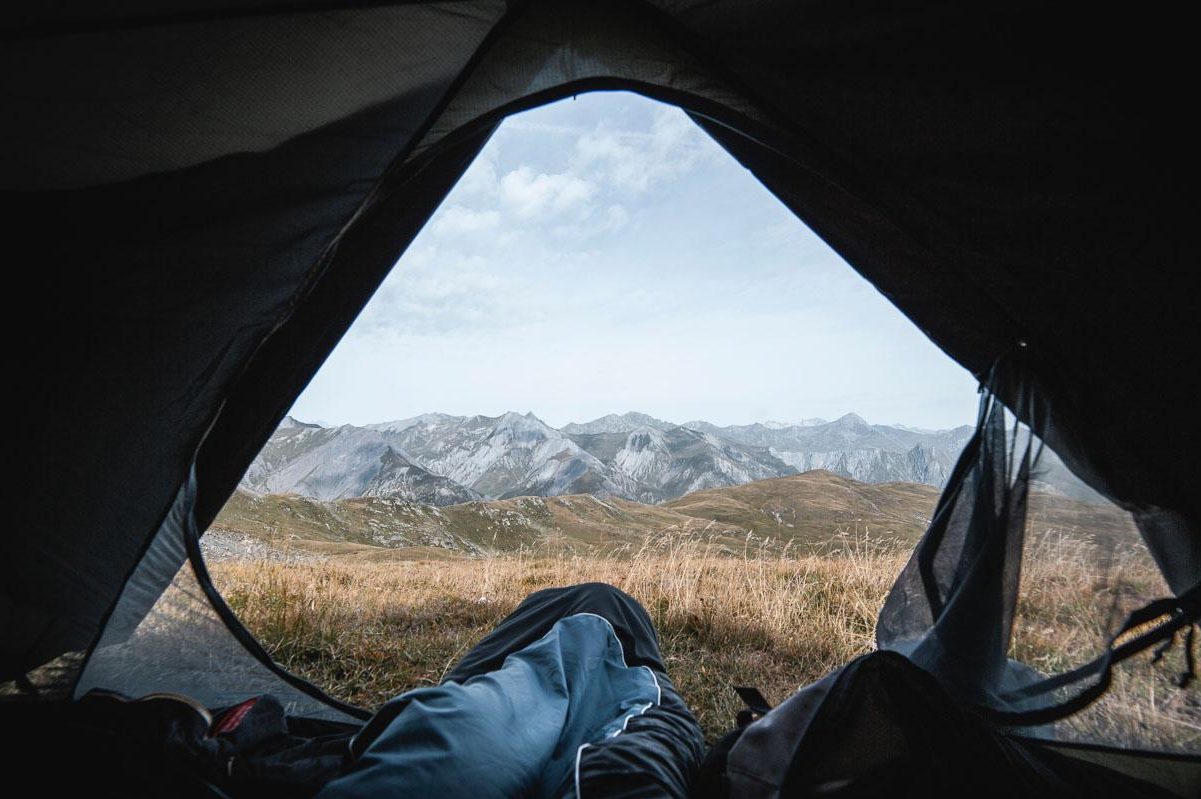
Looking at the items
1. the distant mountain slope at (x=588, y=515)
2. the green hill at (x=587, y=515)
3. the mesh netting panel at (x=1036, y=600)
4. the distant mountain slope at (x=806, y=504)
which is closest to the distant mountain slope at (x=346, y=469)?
the distant mountain slope at (x=588, y=515)

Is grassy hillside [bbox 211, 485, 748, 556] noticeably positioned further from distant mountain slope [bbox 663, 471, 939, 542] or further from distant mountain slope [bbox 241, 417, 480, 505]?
distant mountain slope [bbox 241, 417, 480, 505]

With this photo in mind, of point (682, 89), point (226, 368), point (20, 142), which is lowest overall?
point (226, 368)

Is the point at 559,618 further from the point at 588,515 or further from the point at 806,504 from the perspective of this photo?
the point at 806,504

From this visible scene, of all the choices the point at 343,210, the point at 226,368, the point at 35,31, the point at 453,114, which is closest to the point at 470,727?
the point at 226,368

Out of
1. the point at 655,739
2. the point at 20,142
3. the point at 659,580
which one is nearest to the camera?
the point at 20,142

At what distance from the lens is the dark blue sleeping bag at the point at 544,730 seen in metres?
1.28

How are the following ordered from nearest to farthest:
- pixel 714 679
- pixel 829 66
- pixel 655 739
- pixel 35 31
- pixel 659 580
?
pixel 35 31, pixel 655 739, pixel 829 66, pixel 714 679, pixel 659 580

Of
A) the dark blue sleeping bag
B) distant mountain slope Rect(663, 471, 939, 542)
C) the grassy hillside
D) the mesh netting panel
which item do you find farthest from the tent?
distant mountain slope Rect(663, 471, 939, 542)

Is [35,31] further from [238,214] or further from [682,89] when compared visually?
[682,89]

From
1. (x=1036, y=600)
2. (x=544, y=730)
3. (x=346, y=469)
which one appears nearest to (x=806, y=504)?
(x=1036, y=600)

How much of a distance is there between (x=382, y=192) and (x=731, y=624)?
318 centimetres

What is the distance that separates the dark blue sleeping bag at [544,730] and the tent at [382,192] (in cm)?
105

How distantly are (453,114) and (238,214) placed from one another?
0.86 meters

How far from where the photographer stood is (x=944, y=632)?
2164 millimetres
